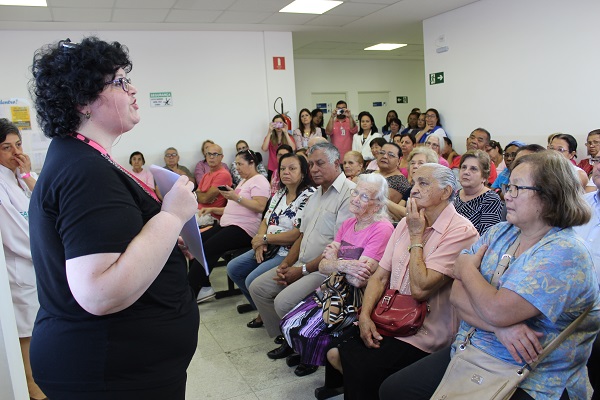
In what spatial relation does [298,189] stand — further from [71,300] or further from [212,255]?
[71,300]

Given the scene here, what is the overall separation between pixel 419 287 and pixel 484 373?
0.50m

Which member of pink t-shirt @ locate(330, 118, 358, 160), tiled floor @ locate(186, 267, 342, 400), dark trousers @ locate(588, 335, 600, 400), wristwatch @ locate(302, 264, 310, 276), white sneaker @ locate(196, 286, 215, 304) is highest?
pink t-shirt @ locate(330, 118, 358, 160)

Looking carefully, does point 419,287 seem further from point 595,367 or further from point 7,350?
point 7,350

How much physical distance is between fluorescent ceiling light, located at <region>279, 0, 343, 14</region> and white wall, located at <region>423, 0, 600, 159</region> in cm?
196

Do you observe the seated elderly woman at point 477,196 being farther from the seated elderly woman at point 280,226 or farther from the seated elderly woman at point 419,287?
the seated elderly woman at point 280,226

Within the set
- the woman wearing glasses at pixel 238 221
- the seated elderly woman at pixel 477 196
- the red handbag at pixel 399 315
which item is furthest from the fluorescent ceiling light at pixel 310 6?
the red handbag at pixel 399 315

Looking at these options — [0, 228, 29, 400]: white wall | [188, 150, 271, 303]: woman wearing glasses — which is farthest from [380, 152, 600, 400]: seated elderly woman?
[188, 150, 271, 303]: woman wearing glasses

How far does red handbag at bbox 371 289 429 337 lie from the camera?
196 centimetres

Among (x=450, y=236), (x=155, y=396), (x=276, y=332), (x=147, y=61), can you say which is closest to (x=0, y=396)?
(x=155, y=396)

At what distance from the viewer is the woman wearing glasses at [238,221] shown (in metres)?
3.97

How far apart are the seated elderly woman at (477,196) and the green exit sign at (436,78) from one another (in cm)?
436

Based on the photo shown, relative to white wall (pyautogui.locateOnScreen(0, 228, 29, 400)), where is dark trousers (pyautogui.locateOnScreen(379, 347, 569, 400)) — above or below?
below

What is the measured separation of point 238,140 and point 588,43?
15.8ft

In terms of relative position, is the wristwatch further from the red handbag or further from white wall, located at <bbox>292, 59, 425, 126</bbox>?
white wall, located at <bbox>292, 59, 425, 126</bbox>
